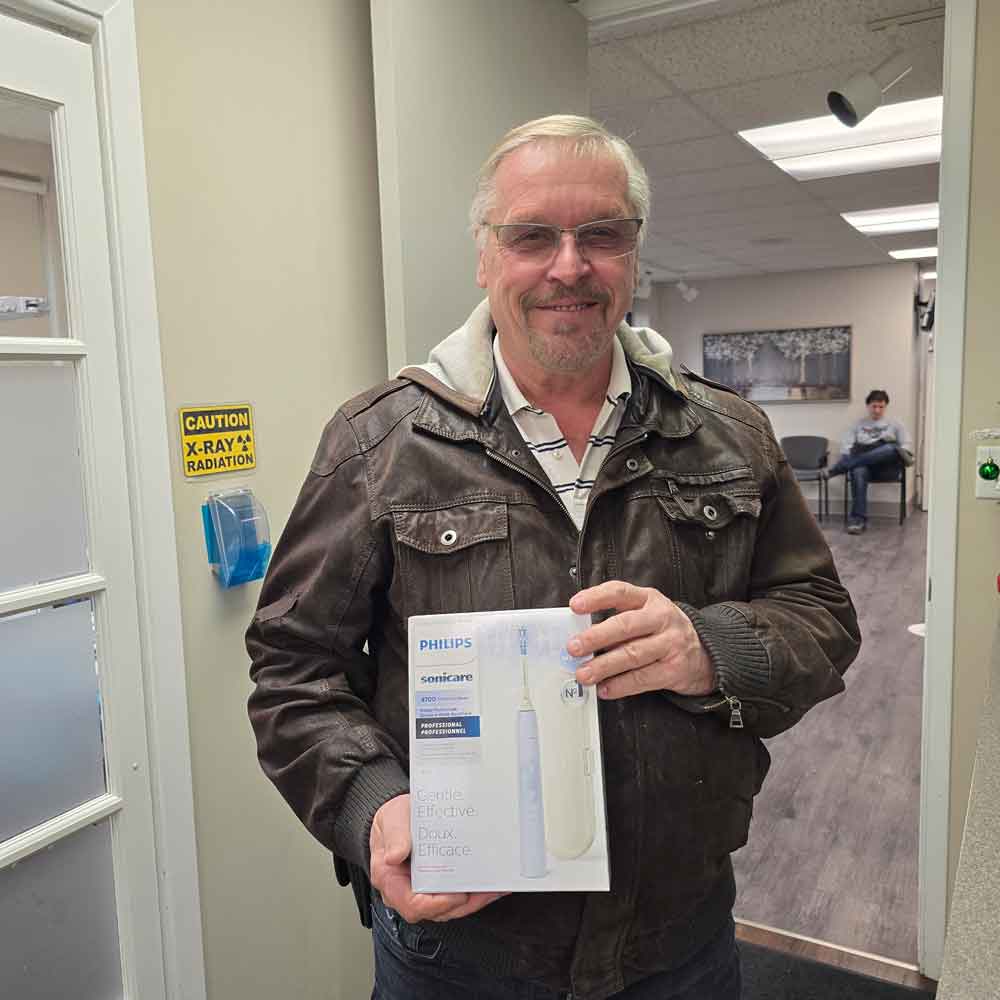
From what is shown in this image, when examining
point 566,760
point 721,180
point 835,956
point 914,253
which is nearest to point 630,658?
point 566,760

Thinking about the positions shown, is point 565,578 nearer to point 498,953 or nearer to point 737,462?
point 737,462

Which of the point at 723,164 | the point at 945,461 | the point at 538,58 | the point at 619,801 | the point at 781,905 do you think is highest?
the point at 723,164

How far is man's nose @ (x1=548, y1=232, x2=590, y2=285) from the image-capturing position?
40.9 inches

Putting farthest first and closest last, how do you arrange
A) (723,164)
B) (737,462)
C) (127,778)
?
(723,164)
(127,778)
(737,462)

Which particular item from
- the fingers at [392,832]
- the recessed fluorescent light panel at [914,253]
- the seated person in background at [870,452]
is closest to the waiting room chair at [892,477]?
the seated person in background at [870,452]

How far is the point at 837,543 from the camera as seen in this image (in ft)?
26.7

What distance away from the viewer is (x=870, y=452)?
898 cm

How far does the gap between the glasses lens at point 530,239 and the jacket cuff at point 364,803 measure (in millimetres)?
626

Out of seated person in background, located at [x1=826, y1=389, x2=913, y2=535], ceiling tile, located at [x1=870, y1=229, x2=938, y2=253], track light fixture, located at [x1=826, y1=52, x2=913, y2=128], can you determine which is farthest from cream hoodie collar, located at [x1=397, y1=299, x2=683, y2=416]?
seated person in background, located at [x1=826, y1=389, x2=913, y2=535]

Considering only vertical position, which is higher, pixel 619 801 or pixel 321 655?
pixel 321 655

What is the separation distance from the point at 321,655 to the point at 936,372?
1744mm

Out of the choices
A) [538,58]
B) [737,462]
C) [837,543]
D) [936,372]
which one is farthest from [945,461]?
[837,543]

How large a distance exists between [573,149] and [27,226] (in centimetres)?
83

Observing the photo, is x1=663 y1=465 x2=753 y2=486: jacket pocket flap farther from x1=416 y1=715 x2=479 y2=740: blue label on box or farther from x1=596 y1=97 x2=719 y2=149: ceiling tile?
x1=596 y1=97 x2=719 y2=149: ceiling tile
